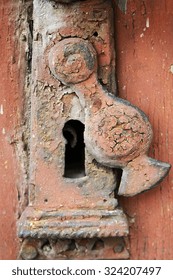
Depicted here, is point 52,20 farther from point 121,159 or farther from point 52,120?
point 121,159

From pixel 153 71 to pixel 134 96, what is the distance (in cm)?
7

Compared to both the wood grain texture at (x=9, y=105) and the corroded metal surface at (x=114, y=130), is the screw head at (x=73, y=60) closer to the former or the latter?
the corroded metal surface at (x=114, y=130)

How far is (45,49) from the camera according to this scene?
1138 mm

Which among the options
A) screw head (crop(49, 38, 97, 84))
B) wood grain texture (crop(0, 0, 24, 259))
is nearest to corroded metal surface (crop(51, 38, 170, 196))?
screw head (crop(49, 38, 97, 84))

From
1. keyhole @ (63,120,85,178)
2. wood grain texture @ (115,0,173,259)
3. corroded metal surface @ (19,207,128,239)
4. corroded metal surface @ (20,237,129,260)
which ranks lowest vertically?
corroded metal surface @ (20,237,129,260)

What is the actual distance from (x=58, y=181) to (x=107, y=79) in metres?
0.24

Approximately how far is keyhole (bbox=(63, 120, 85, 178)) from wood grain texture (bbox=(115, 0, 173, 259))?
12 centimetres

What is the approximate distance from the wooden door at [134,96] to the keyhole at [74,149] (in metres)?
0.10

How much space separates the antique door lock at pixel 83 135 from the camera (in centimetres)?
111

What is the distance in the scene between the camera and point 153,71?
3.85ft

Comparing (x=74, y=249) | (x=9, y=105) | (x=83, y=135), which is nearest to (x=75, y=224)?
(x=74, y=249)

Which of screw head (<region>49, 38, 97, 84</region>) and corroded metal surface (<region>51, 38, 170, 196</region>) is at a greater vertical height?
screw head (<region>49, 38, 97, 84</region>)

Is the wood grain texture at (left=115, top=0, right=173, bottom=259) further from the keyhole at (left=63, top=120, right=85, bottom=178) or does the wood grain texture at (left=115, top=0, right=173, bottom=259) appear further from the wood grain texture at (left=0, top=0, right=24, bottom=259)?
the wood grain texture at (left=0, top=0, right=24, bottom=259)

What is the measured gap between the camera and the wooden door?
1.17 metres
